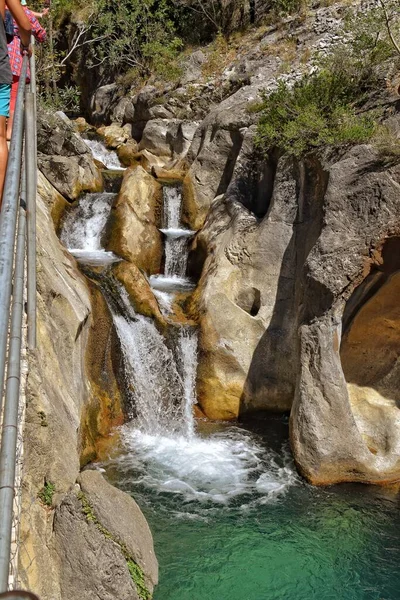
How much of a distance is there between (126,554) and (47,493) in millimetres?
1264

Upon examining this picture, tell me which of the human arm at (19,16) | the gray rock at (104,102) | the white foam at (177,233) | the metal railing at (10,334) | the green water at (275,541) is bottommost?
the green water at (275,541)

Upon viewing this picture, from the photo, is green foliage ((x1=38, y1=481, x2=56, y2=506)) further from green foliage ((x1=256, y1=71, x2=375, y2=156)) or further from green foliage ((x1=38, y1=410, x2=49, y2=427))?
green foliage ((x1=256, y1=71, x2=375, y2=156))

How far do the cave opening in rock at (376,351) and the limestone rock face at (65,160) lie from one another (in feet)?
29.3

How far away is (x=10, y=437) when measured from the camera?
1883mm

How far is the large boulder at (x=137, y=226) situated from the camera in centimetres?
1342

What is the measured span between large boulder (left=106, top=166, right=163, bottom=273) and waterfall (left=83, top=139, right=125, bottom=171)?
5669mm

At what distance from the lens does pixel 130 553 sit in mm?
5387

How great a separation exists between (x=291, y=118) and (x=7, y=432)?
1115 centimetres

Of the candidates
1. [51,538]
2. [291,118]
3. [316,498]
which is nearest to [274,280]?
[291,118]

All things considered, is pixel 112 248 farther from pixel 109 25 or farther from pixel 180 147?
pixel 109 25

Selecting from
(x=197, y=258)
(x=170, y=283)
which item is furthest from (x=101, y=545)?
(x=197, y=258)

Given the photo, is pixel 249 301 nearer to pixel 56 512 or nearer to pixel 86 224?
pixel 86 224

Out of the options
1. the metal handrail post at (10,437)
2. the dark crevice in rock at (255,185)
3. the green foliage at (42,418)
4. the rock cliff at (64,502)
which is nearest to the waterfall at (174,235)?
the dark crevice in rock at (255,185)

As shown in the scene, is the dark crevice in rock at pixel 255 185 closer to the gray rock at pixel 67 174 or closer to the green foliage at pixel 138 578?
the gray rock at pixel 67 174
